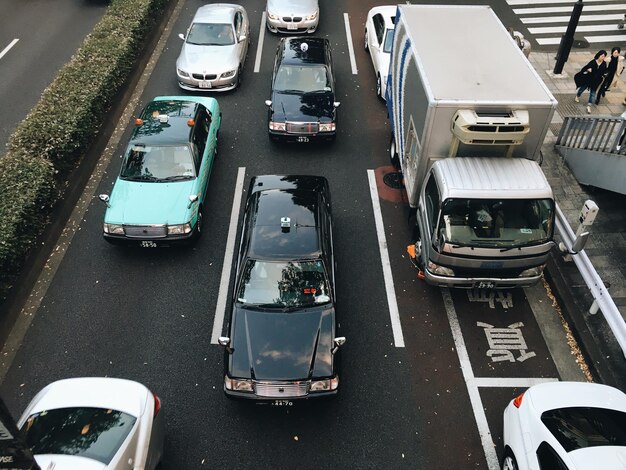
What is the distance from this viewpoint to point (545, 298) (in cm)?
981

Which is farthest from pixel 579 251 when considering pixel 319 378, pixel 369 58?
pixel 369 58

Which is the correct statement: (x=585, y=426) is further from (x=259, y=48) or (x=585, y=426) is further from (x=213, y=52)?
(x=259, y=48)

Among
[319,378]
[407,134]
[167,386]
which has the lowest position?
[167,386]

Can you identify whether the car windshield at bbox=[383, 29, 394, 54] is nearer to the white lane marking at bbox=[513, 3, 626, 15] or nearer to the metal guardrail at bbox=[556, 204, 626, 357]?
the metal guardrail at bbox=[556, 204, 626, 357]

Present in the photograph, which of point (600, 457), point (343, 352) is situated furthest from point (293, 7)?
point (600, 457)

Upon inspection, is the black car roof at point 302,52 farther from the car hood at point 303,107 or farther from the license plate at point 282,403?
the license plate at point 282,403

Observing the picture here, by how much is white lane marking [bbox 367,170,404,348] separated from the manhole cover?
12.9 inches

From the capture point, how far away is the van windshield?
866cm

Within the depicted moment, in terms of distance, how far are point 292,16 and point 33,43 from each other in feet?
30.6

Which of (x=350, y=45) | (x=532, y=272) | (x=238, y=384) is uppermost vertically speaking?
(x=532, y=272)

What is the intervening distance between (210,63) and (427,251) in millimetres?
9642

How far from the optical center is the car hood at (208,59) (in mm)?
14852

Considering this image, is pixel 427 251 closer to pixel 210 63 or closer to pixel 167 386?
pixel 167 386

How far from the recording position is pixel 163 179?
35.0ft
